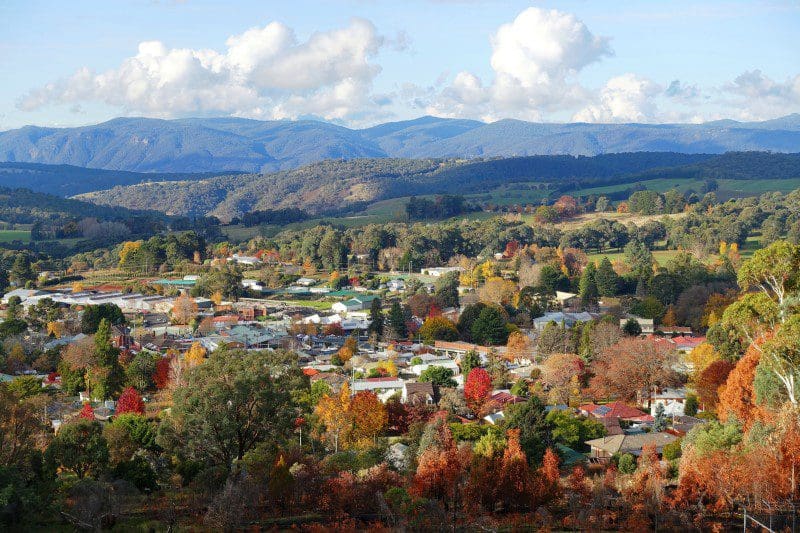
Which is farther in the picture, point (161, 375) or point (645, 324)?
point (645, 324)

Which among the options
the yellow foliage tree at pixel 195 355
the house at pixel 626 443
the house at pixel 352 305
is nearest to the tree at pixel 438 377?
the house at pixel 626 443

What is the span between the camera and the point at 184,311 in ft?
135

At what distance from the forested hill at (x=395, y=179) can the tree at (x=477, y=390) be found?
79.0m

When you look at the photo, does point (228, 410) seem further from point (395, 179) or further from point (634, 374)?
point (395, 179)

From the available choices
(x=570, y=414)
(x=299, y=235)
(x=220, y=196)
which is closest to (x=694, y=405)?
(x=570, y=414)

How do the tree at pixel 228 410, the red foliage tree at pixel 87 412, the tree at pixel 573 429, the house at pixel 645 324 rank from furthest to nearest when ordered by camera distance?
the house at pixel 645 324 → the red foliage tree at pixel 87 412 → the tree at pixel 573 429 → the tree at pixel 228 410

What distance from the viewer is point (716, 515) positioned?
14.1 m

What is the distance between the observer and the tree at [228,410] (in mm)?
16297

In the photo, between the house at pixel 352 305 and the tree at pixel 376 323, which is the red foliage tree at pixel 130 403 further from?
the house at pixel 352 305

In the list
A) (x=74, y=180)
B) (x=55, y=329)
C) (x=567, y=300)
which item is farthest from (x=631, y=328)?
(x=74, y=180)

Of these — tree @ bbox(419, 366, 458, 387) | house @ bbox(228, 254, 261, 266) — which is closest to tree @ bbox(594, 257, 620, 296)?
tree @ bbox(419, 366, 458, 387)

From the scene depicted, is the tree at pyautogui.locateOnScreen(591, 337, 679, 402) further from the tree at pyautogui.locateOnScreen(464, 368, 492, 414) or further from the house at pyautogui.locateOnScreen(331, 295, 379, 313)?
the house at pyautogui.locateOnScreen(331, 295, 379, 313)

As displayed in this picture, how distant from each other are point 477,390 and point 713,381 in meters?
6.26

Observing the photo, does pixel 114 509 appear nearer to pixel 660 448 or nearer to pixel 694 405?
pixel 660 448
